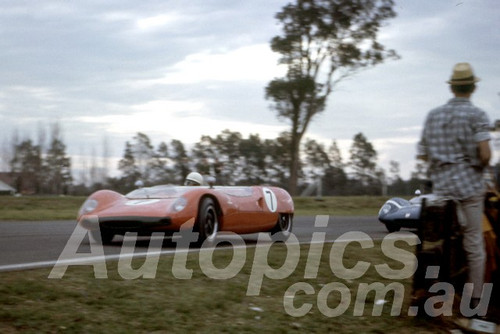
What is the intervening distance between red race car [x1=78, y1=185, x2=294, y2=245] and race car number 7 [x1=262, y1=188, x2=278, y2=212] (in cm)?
6

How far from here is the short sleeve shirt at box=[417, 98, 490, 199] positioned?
505 centimetres

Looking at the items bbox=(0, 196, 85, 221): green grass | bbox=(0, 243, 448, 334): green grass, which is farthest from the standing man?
bbox=(0, 196, 85, 221): green grass

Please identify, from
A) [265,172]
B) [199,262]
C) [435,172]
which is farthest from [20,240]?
[265,172]

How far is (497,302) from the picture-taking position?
5.53 metres

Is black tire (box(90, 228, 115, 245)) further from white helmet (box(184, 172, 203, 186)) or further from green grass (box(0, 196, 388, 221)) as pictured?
green grass (box(0, 196, 388, 221))

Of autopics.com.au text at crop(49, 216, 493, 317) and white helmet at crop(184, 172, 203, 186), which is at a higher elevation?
white helmet at crop(184, 172, 203, 186)

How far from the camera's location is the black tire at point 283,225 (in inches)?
436

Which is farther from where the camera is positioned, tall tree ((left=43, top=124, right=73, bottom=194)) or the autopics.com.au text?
tall tree ((left=43, top=124, right=73, bottom=194))

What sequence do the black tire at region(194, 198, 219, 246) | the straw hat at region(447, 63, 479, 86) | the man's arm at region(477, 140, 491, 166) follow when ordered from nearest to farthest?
the man's arm at region(477, 140, 491, 166) < the straw hat at region(447, 63, 479, 86) < the black tire at region(194, 198, 219, 246)

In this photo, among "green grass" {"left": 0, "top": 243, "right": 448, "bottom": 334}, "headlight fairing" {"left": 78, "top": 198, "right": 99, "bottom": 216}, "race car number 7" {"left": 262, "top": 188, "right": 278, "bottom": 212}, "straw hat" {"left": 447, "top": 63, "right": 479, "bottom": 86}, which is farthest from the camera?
"race car number 7" {"left": 262, "top": 188, "right": 278, "bottom": 212}

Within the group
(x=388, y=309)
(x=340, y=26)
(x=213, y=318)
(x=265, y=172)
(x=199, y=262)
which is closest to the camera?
(x=213, y=318)

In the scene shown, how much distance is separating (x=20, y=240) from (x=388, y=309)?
213 inches

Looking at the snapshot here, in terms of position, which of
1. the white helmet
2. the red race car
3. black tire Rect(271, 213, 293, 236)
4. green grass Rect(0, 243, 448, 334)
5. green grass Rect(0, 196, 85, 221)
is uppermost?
the white helmet

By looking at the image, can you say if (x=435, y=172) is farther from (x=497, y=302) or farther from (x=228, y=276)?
(x=228, y=276)
